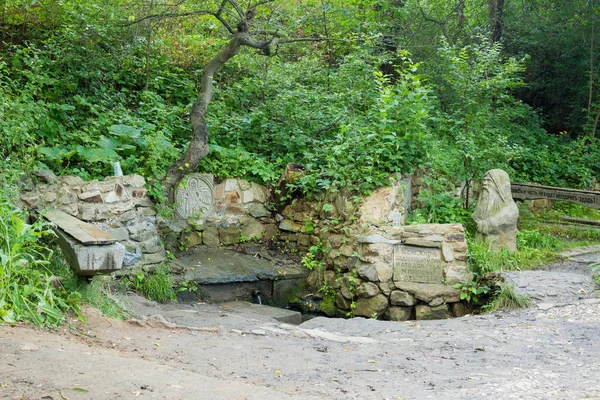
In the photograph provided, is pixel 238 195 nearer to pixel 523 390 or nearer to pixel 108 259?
pixel 108 259

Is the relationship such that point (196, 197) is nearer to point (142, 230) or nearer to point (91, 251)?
point (142, 230)

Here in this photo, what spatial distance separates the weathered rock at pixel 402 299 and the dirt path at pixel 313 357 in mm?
958

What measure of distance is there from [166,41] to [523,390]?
9.13m

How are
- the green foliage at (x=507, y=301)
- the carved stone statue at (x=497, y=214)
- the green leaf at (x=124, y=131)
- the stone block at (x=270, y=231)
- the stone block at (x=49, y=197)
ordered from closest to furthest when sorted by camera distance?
the stone block at (x=49, y=197) < the green foliage at (x=507, y=301) < the green leaf at (x=124, y=131) < the carved stone statue at (x=497, y=214) < the stone block at (x=270, y=231)

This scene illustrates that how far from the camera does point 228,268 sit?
8383 millimetres

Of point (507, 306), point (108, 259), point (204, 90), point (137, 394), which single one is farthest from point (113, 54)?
point (137, 394)

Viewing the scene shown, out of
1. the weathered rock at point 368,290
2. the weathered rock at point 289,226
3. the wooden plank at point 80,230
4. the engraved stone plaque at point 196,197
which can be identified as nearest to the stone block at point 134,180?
the engraved stone plaque at point 196,197

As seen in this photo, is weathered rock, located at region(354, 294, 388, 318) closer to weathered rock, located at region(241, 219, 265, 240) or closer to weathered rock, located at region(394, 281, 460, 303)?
weathered rock, located at region(394, 281, 460, 303)

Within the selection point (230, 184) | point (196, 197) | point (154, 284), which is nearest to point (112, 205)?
point (154, 284)

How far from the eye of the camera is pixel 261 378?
4285 mm

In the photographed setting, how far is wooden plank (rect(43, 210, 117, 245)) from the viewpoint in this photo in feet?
16.7

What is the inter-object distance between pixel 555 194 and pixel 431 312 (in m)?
3.73

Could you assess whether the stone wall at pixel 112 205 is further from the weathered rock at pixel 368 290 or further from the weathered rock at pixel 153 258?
the weathered rock at pixel 368 290

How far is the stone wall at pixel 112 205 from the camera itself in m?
6.86
